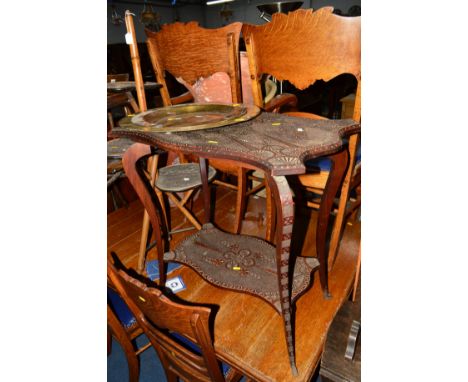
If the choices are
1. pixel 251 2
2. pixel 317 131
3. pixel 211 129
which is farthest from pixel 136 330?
pixel 251 2

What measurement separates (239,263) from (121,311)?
1.93 ft

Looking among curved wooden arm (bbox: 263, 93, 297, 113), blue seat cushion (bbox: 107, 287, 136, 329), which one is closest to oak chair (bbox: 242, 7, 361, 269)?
curved wooden arm (bbox: 263, 93, 297, 113)

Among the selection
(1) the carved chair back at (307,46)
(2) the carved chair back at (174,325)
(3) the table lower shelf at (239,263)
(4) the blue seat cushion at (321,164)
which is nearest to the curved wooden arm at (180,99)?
(1) the carved chair back at (307,46)

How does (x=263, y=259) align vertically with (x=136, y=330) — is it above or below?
above

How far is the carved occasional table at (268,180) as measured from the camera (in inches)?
30.1

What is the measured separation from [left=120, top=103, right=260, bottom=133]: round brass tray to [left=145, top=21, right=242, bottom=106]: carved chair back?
0.29m

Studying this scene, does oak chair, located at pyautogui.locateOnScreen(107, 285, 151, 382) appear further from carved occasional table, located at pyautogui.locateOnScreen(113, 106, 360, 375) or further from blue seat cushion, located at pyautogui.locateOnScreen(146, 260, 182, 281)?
carved occasional table, located at pyautogui.locateOnScreen(113, 106, 360, 375)

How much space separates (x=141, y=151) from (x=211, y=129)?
32 cm

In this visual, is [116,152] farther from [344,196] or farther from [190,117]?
[344,196]

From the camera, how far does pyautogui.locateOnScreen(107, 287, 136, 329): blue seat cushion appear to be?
1.37m

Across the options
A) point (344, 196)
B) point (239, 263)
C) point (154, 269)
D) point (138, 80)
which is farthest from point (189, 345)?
point (138, 80)

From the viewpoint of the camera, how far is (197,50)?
1.40m

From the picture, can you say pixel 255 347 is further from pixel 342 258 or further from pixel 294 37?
pixel 294 37

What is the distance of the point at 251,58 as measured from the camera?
1.39 meters
